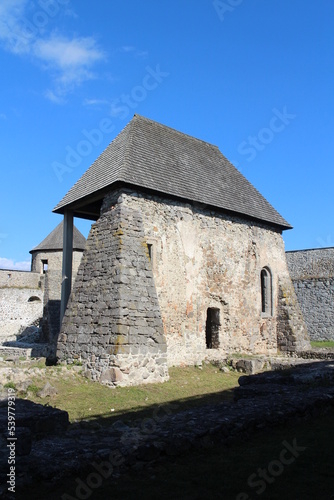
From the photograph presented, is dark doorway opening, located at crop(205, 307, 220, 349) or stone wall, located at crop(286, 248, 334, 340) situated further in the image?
stone wall, located at crop(286, 248, 334, 340)

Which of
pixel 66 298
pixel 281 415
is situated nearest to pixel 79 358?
pixel 66 298

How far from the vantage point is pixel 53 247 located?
34.1m

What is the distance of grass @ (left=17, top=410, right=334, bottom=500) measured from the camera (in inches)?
148

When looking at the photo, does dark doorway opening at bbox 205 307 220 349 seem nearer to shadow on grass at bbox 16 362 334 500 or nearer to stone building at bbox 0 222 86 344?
shadow on grass at bbox 16 362 334 500

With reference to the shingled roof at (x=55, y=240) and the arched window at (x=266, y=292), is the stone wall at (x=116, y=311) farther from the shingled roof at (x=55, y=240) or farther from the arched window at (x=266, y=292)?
the shingled roof at (x=55, y=240)

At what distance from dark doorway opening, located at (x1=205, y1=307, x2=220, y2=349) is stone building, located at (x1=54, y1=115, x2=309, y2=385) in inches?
1.7

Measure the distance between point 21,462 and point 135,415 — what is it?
14.8ft

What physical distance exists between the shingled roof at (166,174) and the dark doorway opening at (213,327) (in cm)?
375

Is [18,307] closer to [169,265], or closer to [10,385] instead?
[169,265]

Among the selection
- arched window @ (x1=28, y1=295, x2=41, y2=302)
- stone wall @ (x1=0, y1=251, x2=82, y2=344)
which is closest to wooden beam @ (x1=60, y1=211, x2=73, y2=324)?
stone wall @ (x1=0, y1=251, x2=82, y2=344)

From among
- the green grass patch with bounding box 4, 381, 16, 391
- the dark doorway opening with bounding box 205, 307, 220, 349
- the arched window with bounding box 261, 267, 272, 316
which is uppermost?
the arched window with bounding box 261, 267, 272, 316

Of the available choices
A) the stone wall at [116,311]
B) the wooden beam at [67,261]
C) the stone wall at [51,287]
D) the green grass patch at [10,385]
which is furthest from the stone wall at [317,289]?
the green grass patch at [10,385]

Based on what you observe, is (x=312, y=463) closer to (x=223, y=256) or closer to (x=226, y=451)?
(x=226, y=451)

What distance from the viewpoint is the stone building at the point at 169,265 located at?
11.6 m
